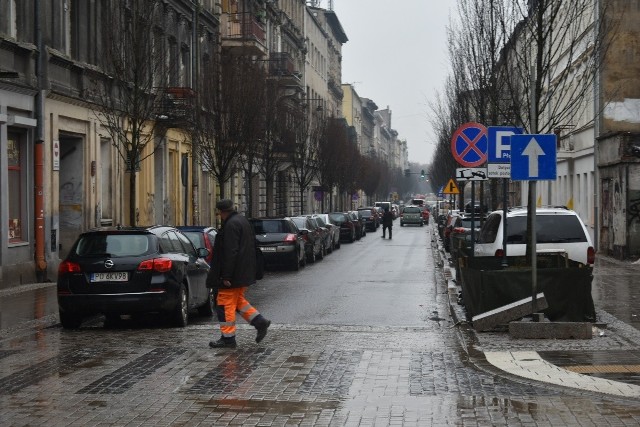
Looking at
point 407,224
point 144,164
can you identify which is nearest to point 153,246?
point 144,164

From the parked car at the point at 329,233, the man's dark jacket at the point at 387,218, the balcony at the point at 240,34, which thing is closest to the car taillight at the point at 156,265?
the parked car at the point at 329,233

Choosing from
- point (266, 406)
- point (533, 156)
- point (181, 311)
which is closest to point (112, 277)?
point (181, 311)

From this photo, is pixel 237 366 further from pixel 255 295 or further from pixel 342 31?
pixel 342 31

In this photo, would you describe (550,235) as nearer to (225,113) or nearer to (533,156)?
(533,156)

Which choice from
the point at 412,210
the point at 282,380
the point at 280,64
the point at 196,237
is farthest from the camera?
the point at 412,210

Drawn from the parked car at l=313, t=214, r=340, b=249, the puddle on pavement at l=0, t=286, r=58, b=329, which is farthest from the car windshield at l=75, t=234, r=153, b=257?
the parked car at l=313, t=214, r=340, b=249

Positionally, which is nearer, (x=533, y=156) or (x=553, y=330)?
(x=553, y=330)

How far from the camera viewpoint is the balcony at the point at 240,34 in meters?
48.0

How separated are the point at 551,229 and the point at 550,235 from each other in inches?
4.8

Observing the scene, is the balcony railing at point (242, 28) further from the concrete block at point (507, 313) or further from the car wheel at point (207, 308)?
the concrete block at point (507, 313)

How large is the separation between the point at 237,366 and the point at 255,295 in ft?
34.3

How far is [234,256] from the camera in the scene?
42.1 feet

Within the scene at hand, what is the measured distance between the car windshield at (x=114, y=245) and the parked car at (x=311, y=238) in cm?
1814

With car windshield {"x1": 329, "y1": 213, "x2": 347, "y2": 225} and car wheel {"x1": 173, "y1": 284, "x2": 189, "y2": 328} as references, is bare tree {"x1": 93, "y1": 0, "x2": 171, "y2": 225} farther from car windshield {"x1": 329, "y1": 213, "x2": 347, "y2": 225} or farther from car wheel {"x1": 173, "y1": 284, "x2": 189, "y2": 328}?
car windshield {"x1": 329, "y1": 213, "x2": 347, "y2": 225}
